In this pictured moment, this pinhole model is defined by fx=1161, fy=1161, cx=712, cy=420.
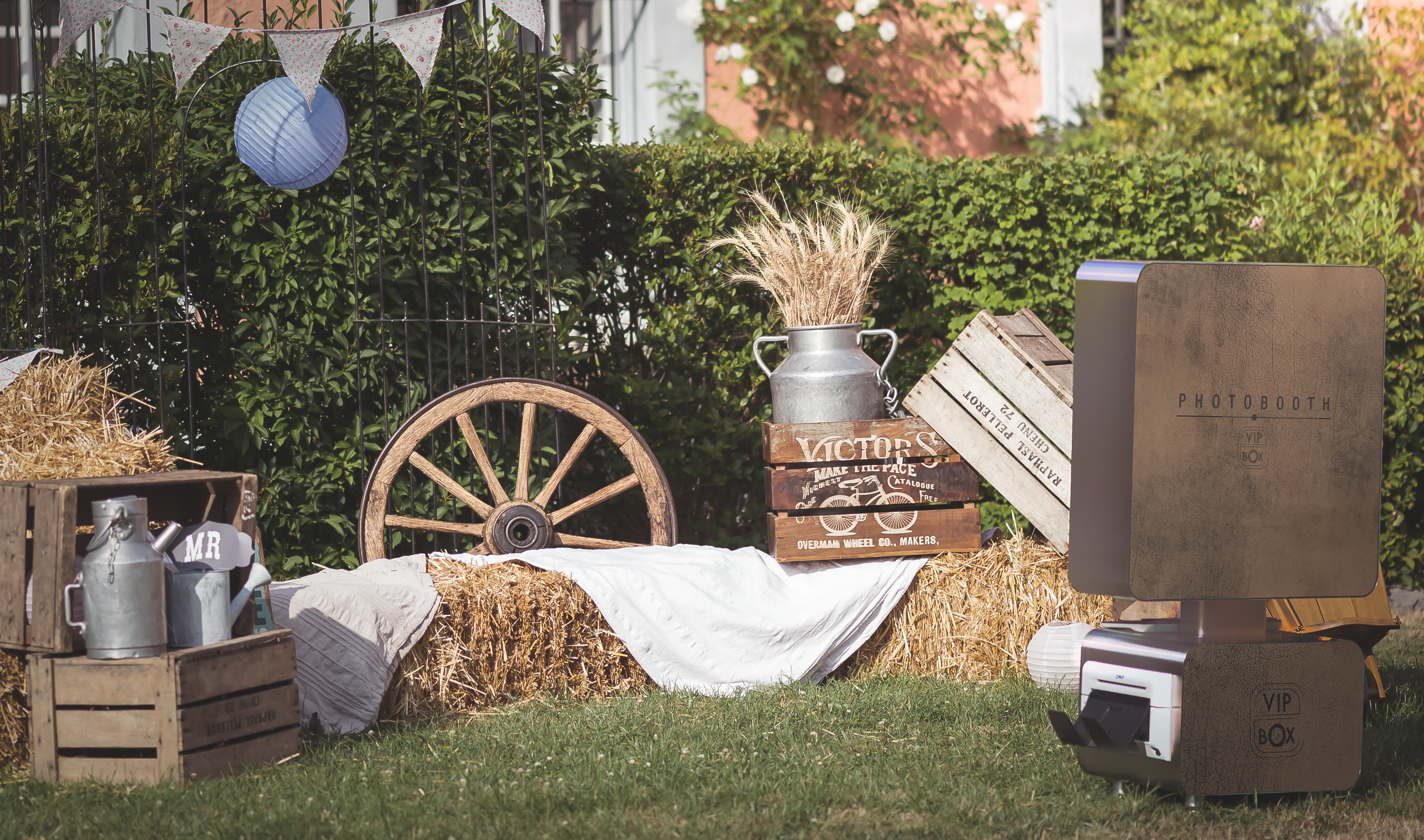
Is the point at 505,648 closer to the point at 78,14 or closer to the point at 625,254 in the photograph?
the point at 625,254

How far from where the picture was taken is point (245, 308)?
3943 millimetres

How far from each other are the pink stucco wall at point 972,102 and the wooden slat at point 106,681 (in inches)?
213

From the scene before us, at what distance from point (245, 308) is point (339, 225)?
1.39 feet

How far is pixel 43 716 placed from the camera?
252 centimetres

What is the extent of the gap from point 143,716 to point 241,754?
0.22 metres

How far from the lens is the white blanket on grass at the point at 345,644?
2.97 meters

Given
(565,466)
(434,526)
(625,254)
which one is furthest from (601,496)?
(625,254)

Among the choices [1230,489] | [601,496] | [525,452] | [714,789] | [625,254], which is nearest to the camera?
[1230,489]

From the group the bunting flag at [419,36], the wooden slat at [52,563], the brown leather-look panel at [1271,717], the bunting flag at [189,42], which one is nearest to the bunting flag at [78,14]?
the bunting flag at [189,42]

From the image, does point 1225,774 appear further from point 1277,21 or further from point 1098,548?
point 1277,21

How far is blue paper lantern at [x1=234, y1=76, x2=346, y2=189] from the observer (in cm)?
349

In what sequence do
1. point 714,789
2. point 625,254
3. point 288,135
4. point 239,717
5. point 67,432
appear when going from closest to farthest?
point 714,789, point 239,717, point 67,432, point 288,135, point 625,254

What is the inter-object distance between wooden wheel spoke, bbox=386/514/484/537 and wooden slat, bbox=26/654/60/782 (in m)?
1.30

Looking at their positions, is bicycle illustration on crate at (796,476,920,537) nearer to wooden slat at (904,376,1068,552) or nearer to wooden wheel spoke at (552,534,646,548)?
wooden slat at (904,376,1068,552)
